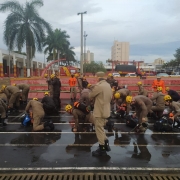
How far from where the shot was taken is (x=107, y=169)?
13.7 ft

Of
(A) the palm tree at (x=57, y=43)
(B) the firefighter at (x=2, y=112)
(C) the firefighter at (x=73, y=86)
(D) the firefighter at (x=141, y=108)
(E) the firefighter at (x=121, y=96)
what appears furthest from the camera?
(A) the palm tree at (x=57, y=43)

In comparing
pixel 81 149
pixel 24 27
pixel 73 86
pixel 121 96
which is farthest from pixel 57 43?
pixel 81 149

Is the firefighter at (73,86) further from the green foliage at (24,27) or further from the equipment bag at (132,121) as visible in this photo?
the green foliage at (24,27)

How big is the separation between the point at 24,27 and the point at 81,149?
22249 mm

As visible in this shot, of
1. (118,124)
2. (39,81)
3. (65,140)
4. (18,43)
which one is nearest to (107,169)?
(65,140)

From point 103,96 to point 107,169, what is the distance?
1.57 meters

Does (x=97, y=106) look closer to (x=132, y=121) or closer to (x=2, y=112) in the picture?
(x=132, y=121)

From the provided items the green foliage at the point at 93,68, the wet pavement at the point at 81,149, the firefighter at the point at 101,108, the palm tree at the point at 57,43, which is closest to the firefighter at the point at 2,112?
the wet pavement at the point at 81,149

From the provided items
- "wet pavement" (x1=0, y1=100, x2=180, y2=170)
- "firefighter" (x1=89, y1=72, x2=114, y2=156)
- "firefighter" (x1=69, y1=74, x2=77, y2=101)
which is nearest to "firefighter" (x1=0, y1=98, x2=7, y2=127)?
"wet pavement" (x1=0, y1=100, x2=180, y2=170)

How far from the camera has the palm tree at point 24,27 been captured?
24.0 m

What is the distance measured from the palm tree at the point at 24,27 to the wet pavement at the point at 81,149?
19.0 meters

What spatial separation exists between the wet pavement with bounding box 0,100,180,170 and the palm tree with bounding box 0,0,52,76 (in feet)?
62.3

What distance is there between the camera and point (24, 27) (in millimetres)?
24281

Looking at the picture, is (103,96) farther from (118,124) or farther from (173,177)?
(118,124)
